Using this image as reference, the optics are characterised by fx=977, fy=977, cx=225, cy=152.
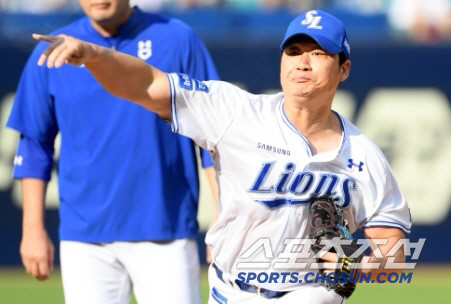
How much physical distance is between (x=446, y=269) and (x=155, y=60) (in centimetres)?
636

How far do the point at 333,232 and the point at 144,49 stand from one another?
5.37 feet

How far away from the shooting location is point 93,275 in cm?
509

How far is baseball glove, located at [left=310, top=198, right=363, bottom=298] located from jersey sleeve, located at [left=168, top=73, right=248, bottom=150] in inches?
21.0

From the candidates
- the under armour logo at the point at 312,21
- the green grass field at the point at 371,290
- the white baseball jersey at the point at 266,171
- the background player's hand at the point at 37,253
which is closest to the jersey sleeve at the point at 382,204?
the white baseball jersey at the point at 266,171

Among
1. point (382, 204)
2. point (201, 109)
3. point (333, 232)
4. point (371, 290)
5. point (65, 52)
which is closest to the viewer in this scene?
point (65, 52)

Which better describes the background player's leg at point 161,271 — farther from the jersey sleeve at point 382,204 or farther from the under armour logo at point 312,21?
the under armour logo at point 312,21

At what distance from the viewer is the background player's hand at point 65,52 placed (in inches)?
146

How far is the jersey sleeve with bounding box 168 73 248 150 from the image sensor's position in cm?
425

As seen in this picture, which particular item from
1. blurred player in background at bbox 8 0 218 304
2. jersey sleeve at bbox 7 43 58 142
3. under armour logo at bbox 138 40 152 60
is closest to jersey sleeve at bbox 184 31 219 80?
blurred player in background at bbox 8 0 218 304

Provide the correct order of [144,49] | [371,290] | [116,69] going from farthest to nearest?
[371,290], [144,49], [116,69]

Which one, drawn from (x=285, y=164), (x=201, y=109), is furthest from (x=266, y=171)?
(x=201, y=109)

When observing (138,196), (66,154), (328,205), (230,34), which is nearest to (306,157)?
(328,205)

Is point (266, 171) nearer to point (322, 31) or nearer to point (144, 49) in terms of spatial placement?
point (322, 31)

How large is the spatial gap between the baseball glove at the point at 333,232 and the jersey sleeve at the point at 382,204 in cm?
20
